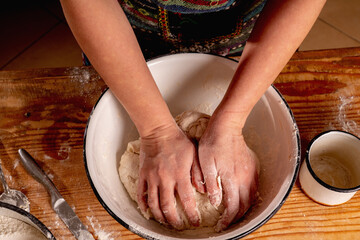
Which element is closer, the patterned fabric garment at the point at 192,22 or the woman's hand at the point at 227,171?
the woman's hand at the point at 227,171

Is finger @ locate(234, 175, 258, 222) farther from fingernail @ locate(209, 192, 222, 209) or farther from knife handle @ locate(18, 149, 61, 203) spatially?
knife handle @ locate(18, 149, 61, 203)

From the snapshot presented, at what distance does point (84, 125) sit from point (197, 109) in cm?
25

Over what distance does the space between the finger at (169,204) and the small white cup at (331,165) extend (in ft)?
0.79

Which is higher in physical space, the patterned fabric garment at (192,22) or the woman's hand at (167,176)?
the patterned fabric garment at (192,22)

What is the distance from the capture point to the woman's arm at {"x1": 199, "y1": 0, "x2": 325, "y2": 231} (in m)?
0.54

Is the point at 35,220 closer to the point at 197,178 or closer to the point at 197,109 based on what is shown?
the point at 197,178

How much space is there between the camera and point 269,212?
483 millimetres

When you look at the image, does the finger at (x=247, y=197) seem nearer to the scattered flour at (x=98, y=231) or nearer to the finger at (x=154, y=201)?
the finger at (x=154, y=201)

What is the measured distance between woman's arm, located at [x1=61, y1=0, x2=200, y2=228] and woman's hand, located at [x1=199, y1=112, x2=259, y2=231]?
0.03 meters

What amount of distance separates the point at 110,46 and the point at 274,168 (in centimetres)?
35

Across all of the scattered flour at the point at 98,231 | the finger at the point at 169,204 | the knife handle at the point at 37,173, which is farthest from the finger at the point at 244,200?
the knife handle at the point at 37,173

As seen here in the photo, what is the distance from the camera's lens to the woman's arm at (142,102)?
0.52 meters

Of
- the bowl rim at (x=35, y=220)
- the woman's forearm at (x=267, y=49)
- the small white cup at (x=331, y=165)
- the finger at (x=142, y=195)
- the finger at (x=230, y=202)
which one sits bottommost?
the small white cup at (x=331, y=165)

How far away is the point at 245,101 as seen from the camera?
1.88 feet
